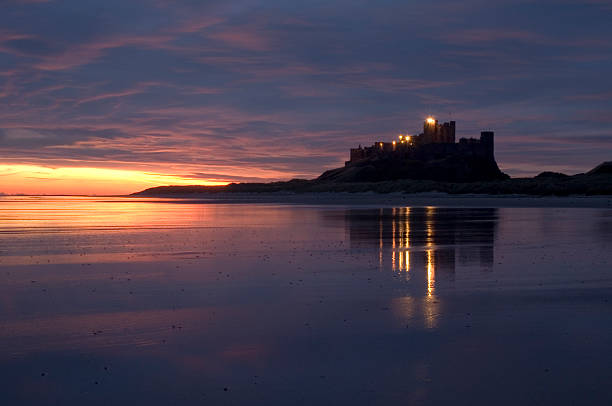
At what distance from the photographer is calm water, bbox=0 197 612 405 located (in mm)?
5520

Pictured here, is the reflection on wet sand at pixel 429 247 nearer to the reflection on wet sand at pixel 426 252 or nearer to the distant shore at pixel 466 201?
the reflection on wet sand at pixel 426 252

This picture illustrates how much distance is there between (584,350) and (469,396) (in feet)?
7.14

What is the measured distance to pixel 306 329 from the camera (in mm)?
7656

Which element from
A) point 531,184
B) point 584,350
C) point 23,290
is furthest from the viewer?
point 531,184

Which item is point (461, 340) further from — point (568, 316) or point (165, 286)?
point (165, 286)

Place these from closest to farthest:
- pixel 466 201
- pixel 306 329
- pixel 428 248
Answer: pixel 306 329 → pixel 428 248 → pixel 466 201

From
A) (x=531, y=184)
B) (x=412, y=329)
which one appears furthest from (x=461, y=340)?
(x=531, y=184)

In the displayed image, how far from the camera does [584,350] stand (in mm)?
6668

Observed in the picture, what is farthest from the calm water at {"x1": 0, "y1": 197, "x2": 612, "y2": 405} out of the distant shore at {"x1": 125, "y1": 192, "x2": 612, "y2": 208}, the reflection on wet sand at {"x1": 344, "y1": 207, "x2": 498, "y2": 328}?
the distant shore at {"x1": 125, "y1": 192, "x2": 612, "y2": 208}

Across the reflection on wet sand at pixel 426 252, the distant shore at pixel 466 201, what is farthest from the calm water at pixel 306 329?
the distant shore at pixel 466 201

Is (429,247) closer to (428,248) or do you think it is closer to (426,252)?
(428,248)

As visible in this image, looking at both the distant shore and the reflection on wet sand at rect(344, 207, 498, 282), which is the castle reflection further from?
the distant shore

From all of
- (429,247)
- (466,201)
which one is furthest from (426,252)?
(466,201)

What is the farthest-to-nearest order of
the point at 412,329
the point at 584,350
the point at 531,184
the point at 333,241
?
the point at 531,184 < the point at 333,241 < the point at 412,329 < the point at 584,350
